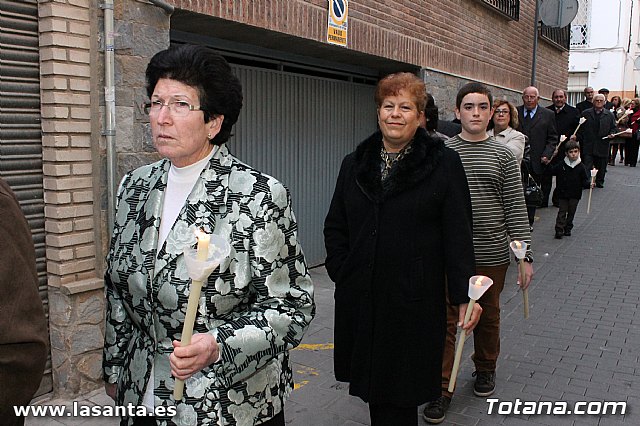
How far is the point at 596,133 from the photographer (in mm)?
14086

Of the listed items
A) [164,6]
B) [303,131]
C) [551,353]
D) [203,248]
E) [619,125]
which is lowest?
[551,353]

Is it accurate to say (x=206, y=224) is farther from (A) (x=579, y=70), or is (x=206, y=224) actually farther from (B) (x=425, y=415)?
(A) (x=579, y=70)

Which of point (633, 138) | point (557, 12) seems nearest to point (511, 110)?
point (557, 12)

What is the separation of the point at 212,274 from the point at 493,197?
2569 mm

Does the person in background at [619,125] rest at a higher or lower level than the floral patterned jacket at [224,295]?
higher

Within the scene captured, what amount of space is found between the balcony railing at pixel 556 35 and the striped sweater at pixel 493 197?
438 inches

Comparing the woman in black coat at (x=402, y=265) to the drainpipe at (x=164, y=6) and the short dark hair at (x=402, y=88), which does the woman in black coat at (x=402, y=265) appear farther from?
the drainpipe at (x=164, y=6)

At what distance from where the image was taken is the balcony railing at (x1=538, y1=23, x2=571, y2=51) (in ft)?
48.1

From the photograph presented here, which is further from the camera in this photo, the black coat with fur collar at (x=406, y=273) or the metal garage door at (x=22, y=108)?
the metal garage door at (x=22, y=108)

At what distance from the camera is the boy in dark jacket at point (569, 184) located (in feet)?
32.1

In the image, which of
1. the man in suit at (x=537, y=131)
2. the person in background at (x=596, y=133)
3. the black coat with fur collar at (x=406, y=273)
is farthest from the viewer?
the person in background at (x=596, y=133)

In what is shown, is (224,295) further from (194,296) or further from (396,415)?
(396,415)

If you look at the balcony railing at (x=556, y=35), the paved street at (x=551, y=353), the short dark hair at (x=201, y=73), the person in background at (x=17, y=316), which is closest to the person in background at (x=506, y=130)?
the paved street at (x=551, y=353)

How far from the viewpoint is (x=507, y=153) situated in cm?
421
